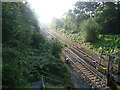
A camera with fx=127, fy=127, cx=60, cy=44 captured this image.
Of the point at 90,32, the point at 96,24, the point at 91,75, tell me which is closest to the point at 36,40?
the point at 91,75

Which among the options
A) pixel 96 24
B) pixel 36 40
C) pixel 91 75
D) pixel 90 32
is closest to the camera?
pixel 91 75

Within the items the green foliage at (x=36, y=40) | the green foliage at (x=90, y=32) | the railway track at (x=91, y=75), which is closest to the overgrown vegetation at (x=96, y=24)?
the green foliage at (x=90, y=32)

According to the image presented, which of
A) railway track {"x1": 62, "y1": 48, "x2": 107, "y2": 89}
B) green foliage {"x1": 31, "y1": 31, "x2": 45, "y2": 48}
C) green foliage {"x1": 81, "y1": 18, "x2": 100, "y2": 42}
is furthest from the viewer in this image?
green foliage {"x1": 81, "y1": 18, "x2": 100, "y2": 42}

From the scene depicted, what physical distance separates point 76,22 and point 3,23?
965 inches

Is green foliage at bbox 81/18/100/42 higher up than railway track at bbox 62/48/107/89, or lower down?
higher up

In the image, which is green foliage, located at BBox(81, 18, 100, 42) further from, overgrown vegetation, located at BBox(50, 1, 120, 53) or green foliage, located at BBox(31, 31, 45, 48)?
green foliage, located at BBox(31, 31, 45, 48)

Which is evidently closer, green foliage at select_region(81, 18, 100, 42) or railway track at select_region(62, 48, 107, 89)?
railway track at select_region(62, 48, 107, 89)

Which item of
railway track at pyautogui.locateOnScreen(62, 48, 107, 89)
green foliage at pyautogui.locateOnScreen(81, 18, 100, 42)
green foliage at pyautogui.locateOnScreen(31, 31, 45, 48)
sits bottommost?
railway track at pyautogui.locateOnScreen(62, 48, 107, 89)

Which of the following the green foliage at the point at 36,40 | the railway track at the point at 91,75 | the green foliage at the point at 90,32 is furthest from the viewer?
the green foliage at the point at 90,32

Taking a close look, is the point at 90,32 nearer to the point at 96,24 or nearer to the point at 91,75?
the point at 96,24

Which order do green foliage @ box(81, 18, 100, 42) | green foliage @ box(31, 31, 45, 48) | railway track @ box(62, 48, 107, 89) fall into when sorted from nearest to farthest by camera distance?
railway track @ box(62, 48, 107, 89)
green foliage @ box(31, 31, 45, 48)
green foliage @ box(81, 18, 100, 42)

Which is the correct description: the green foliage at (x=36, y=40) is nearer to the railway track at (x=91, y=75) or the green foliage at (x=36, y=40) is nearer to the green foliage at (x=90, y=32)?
the railway track at (x=91, y=75)

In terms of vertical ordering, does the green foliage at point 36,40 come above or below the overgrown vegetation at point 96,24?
below

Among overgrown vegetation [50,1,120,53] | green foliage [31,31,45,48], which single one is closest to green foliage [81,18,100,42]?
overgrown vegetation [50,1,120,53]
